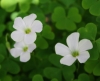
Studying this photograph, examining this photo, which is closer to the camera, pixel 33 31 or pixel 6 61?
pixel 33 31

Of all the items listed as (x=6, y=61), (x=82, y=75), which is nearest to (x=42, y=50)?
(x=6, y=61)

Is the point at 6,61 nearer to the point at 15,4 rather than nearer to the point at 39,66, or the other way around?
the point at 39,66

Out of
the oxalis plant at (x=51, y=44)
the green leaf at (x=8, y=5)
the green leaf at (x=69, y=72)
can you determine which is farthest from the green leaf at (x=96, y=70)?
the green leaf at (x=8, y=5)

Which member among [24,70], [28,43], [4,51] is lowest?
[24,70]

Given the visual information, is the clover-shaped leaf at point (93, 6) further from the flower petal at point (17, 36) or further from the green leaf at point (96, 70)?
the flower petal at point (17, 36)

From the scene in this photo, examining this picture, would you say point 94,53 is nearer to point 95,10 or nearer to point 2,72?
point 95,10

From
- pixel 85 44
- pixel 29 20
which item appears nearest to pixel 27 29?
pixel 29 20

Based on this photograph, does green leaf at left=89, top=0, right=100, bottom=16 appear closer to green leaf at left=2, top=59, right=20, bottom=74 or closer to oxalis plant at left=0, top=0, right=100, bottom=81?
oxalis plant at left=0, top=0, right=100, bottom=81
